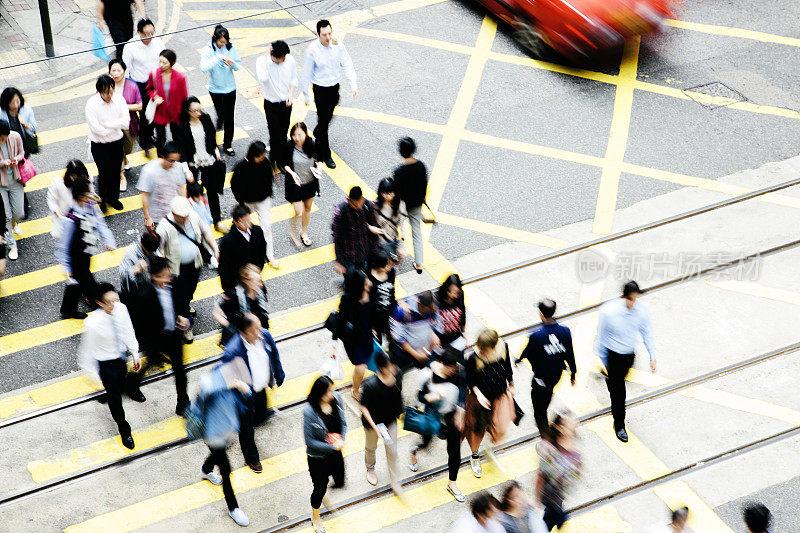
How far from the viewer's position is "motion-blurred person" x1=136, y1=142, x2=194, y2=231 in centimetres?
812

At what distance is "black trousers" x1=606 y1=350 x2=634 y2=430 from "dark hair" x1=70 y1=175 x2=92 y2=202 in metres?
4.77

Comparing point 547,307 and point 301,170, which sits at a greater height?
point 301,170

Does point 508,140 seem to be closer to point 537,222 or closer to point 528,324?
point 537,222

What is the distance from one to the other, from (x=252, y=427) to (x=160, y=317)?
1.19m

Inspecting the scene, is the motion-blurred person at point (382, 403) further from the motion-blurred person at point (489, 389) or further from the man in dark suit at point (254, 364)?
the man in dark suit at point (254, 364)

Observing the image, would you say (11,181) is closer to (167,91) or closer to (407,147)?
(167,91)

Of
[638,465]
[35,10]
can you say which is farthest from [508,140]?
[35,10]

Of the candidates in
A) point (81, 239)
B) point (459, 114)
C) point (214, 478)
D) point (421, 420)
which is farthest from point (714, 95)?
point (214, 478)

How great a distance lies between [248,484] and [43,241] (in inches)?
164

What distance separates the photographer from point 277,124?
1027 centimetres

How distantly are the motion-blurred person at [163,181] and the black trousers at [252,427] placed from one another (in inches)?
83.8

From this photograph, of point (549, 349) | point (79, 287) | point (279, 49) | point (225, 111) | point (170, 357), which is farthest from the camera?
point (225, 111)

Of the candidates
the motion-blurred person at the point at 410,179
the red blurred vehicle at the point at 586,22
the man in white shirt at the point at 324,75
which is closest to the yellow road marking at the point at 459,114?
the red blurred vehicle at the point at 586,22

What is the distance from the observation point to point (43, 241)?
9.47 metres
